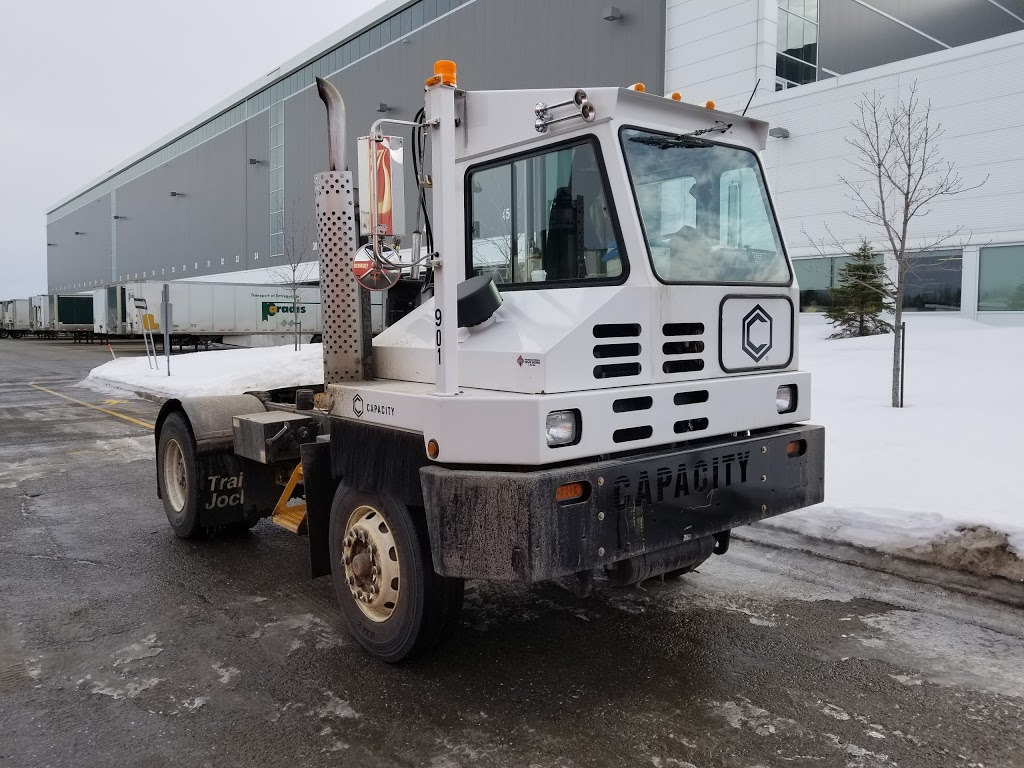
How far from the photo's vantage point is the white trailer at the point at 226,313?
35531 millimetres

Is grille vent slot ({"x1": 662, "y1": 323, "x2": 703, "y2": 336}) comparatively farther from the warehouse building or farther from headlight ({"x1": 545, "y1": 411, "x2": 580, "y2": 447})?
the warehouse building

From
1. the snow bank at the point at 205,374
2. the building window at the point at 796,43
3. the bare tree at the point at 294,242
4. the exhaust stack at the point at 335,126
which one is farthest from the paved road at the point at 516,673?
the bare tree at the point at 294,242

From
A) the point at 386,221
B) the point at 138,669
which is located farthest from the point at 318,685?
the point at 386,221

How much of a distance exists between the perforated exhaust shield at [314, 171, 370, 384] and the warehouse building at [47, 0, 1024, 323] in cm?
742

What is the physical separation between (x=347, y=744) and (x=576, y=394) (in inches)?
67.5

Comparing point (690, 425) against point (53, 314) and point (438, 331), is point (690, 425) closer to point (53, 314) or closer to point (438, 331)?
point (438, 331)

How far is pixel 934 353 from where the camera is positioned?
60.1 ft

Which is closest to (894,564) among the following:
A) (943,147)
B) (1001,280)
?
(1001,280)

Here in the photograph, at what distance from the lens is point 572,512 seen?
3.42 metres

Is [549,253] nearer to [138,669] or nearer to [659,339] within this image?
[659,339]

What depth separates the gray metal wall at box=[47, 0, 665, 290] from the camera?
30.5m

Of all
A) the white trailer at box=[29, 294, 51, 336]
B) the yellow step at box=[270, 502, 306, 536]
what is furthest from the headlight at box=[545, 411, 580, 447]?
the white trailer at box=[29, 294, 51, 336]

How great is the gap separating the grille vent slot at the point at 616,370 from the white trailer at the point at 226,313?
3321 cm

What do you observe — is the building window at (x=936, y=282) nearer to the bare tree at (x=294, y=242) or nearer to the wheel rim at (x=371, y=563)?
the wheel rim at (x=371, y=563)
